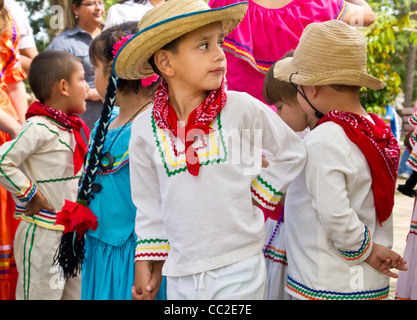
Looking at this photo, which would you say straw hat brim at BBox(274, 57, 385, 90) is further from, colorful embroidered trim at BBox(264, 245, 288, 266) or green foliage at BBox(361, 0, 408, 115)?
green foliage at BBox(361, 0, 408, 115)

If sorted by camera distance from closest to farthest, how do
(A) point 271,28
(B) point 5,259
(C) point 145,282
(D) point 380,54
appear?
(C) point 145,282 < (A) point 271,28 < (B) point 5,259 < (D) point 380,54

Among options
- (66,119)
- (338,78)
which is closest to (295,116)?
(338,78)

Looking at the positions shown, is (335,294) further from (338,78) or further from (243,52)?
(243,52)

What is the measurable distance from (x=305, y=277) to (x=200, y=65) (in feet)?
3.31

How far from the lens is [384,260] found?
2.57m

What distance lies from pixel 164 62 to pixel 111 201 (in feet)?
2.81

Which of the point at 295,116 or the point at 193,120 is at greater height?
the point at 193,120

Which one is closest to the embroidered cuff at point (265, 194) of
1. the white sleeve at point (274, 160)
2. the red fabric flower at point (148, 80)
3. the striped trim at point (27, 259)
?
the white sleeve at point (274, 160)

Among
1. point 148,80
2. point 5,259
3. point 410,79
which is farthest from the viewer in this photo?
point 410,79

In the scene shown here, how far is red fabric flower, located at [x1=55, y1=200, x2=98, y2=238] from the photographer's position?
2.93m

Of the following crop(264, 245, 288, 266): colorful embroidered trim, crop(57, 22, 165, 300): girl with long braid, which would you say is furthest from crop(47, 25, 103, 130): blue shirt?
crop(264, 245, 288, 266): colorful embroidered trim

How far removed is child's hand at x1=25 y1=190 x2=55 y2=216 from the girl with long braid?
2.25ft

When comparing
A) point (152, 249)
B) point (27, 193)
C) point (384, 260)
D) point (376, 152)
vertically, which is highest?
point (376, 152)
